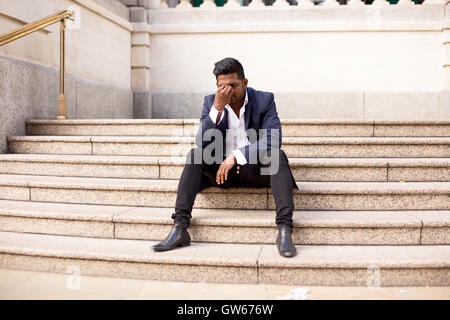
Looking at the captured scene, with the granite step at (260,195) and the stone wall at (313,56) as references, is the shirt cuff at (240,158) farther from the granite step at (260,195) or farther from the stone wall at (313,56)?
the stone wall at (313,56)

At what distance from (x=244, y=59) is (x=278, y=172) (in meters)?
5.05

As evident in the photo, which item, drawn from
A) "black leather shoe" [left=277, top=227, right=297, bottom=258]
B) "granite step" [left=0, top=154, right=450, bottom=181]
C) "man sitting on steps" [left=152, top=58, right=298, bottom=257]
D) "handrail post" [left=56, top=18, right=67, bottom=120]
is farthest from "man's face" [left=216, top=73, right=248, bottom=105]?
"handrail post" [left=56, top=18, right=67, bottom=120]

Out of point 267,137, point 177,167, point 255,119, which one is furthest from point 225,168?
point 177,167

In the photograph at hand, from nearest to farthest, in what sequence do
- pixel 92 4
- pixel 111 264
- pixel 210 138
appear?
pixel 111 264 < pixel 210 138 < pixel 92 4

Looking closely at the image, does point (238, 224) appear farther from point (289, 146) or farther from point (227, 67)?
point (289, 146)

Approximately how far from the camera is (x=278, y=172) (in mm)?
3320

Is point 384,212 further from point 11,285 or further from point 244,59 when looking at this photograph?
point 244,59

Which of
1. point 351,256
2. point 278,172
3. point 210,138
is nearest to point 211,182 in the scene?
point 210,138

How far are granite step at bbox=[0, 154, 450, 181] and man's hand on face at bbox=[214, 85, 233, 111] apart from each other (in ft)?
3.16

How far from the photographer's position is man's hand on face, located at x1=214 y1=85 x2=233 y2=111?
11.3 ft

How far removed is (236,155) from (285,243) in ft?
2.65

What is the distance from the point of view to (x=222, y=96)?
347cm

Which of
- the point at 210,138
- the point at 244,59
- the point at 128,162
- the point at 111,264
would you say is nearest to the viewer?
the point at 111,264
